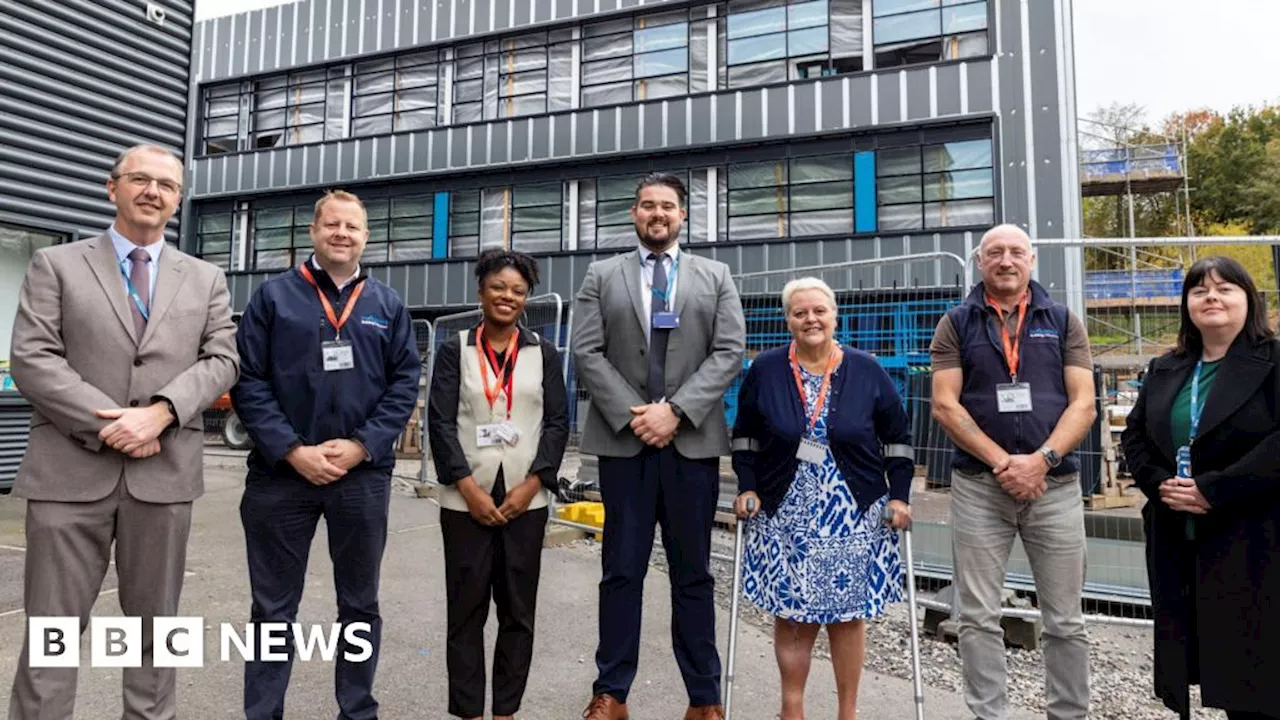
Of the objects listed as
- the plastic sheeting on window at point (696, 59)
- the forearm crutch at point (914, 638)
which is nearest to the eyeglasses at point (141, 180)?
the forearm crutch at point (914, 638)

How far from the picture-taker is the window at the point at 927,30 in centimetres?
1532

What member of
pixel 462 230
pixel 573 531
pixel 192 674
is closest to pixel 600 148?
pixel 462 230

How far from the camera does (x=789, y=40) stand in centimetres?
1691

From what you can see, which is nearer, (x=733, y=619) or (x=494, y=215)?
(x=733, y=619)

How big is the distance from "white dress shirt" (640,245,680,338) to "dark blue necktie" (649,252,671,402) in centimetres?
1

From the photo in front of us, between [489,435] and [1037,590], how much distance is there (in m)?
2.30

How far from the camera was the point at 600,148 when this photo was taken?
18.3 meters

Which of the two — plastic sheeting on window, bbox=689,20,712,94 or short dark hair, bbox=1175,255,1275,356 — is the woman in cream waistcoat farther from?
plastic sheeting on window, bbox=689,20,712,94

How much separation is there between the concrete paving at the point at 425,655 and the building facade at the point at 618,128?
28.1ft

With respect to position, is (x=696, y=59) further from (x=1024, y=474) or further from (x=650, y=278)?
(x=1024, y=474)

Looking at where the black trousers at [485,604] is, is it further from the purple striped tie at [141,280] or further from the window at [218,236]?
the window at [218,236]

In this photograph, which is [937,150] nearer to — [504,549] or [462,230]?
[462,230]

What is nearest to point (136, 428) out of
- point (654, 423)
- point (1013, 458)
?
point (654, 423)

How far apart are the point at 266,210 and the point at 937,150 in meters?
18.2
